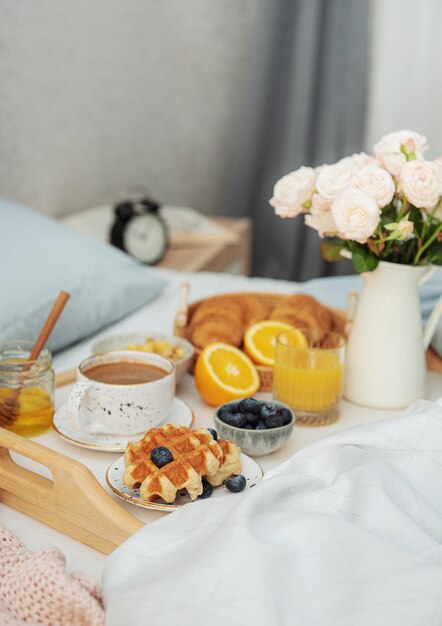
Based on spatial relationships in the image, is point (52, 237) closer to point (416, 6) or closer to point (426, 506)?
point (426, 506)

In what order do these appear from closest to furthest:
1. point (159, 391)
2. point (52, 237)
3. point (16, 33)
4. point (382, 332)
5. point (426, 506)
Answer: point (426, 506) < point (159, 391) < point (382, 332) < point (52, 237) < point (16, 33)

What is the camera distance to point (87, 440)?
952mm

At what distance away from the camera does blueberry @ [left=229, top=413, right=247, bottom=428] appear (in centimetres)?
94

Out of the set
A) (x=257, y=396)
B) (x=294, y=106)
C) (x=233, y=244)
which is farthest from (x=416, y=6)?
(x=257, y=396)

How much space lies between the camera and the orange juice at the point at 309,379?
105cm

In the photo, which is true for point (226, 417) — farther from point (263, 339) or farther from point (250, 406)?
point (263, 339)

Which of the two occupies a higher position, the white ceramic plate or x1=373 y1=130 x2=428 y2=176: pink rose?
x1=373 y1=130 x2=428 y2=176: pink rose

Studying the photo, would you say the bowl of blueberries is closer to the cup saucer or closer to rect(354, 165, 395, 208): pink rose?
the cup saucer

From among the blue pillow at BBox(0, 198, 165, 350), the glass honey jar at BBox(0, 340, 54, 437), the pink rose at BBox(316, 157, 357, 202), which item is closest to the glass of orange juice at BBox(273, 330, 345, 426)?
the pink rose at BBox(316, 157, 357, 202)

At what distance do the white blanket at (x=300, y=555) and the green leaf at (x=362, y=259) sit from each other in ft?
1.08

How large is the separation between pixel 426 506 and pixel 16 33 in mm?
1718

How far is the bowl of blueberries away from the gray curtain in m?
2.36

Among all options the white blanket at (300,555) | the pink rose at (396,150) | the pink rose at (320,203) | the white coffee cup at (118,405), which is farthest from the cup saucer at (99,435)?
the pink rose at (396,150)

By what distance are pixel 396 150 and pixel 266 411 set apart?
0.41 meters
